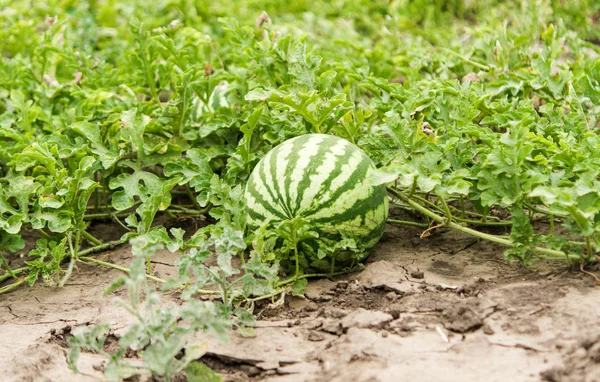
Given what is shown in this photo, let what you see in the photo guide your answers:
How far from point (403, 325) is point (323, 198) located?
2.16 ft

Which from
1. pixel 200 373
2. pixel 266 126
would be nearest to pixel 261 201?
pixel 266 126

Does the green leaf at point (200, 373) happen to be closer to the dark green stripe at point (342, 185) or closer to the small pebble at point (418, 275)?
the dark green stripe at point (342, 185)

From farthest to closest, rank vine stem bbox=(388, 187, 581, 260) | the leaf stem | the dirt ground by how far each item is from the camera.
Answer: the leaf stem < vine stem bbox=(388, 187, 581, 260) < the dirt ground

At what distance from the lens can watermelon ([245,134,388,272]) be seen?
3.17 metres

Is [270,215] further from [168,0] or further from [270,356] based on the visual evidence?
[168,0]

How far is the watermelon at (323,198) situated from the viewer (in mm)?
3172

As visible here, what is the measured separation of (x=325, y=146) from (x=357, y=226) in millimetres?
378

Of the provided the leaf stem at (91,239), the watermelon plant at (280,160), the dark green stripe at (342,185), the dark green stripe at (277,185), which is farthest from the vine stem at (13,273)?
the dark green stripe at (342,185)

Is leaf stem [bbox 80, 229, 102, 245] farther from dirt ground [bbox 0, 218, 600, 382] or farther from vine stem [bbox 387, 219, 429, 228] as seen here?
vine stem [bbox 387, 219, 429, 228]

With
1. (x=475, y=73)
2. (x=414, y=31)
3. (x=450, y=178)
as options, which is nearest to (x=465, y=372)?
(x=450, y=178)

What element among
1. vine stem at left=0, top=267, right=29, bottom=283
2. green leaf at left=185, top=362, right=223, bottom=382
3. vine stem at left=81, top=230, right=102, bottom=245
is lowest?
vine stem at left=0, top=267, right=29, bottom=283

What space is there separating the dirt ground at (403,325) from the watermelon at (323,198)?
0.51 ft

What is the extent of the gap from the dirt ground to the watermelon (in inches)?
6.2

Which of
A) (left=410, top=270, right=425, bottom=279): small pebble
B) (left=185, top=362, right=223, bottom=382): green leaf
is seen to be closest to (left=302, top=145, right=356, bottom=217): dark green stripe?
(left=410, top=270, right=425, bottom=279): small pebble
